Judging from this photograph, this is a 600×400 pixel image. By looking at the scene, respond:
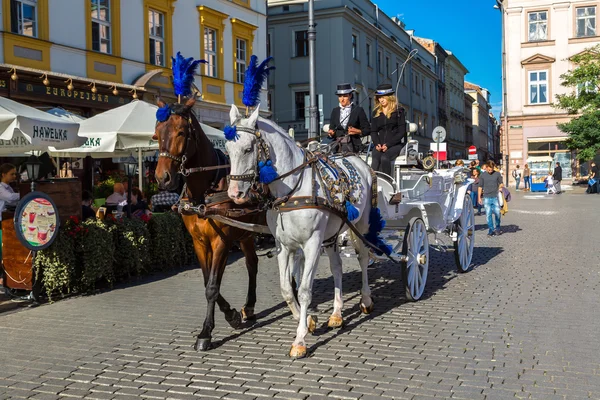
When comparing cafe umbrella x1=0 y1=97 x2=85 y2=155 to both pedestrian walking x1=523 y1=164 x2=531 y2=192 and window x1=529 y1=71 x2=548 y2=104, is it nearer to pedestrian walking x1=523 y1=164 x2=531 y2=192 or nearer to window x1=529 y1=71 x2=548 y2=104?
pedestrian walking x1=523 y1=164 x2=531 y2=192

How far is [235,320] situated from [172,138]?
6.76ft

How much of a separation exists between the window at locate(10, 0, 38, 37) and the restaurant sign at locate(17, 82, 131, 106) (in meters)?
1.50

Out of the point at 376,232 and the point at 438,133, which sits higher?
the point at 438,133

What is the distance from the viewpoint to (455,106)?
7781 centimetres

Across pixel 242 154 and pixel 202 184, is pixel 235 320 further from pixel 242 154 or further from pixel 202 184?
pixel 242 154

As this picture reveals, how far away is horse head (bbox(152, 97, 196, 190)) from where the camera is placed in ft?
18.0

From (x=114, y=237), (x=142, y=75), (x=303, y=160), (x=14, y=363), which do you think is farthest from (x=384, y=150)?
(x=142, y=75)

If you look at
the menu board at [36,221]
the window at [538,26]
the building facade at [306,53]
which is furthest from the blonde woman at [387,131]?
the window at [538,26]


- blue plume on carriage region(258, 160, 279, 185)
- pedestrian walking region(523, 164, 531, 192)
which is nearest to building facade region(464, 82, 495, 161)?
pedestrian walking region(523, 164, 531, 192)

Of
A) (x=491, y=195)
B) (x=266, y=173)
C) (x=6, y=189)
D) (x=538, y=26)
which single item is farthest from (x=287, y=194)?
(x=538, y=26)

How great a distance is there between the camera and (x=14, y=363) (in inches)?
217

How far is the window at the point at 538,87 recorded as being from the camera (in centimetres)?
4731

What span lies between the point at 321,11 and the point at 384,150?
30.2 meters

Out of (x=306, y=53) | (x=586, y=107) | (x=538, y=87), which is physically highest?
(x=306, y=53)
